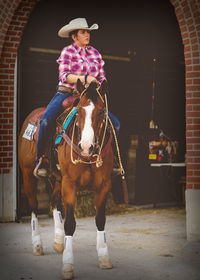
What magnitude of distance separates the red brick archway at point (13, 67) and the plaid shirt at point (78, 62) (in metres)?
1.46

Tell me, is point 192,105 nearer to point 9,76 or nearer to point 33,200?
point 33,200

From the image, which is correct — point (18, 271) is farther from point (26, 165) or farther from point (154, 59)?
point (154, 59)

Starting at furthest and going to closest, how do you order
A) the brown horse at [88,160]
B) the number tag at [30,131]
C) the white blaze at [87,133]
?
the number tag at [30,131] < the brown horse at [88,160] < the white blaze at [87,133]

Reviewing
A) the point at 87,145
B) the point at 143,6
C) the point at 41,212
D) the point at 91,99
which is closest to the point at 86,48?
the point at 91,99

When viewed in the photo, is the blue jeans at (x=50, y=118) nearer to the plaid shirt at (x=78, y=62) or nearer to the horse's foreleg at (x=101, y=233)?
the plaid shirt at (x=78, y=62)

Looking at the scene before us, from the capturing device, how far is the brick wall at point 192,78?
7.18 metres

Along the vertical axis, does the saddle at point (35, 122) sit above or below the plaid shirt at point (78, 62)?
below

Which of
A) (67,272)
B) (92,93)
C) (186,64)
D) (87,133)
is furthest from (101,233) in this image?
(186,64)

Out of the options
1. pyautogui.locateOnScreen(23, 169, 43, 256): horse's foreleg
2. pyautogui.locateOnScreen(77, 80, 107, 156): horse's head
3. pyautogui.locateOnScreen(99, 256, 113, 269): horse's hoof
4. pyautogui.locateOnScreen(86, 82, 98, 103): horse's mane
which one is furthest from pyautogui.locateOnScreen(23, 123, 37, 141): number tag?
pyautogui.locateOnScreen(99, 256, 113, 269): horse's hoof

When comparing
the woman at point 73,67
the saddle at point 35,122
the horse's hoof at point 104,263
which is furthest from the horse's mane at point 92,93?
the horse's hoof at point 104,263

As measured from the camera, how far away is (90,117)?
5.57 m

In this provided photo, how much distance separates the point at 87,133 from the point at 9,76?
4.08 m

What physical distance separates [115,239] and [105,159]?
2.17 m

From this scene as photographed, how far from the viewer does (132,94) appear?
11.4 m
